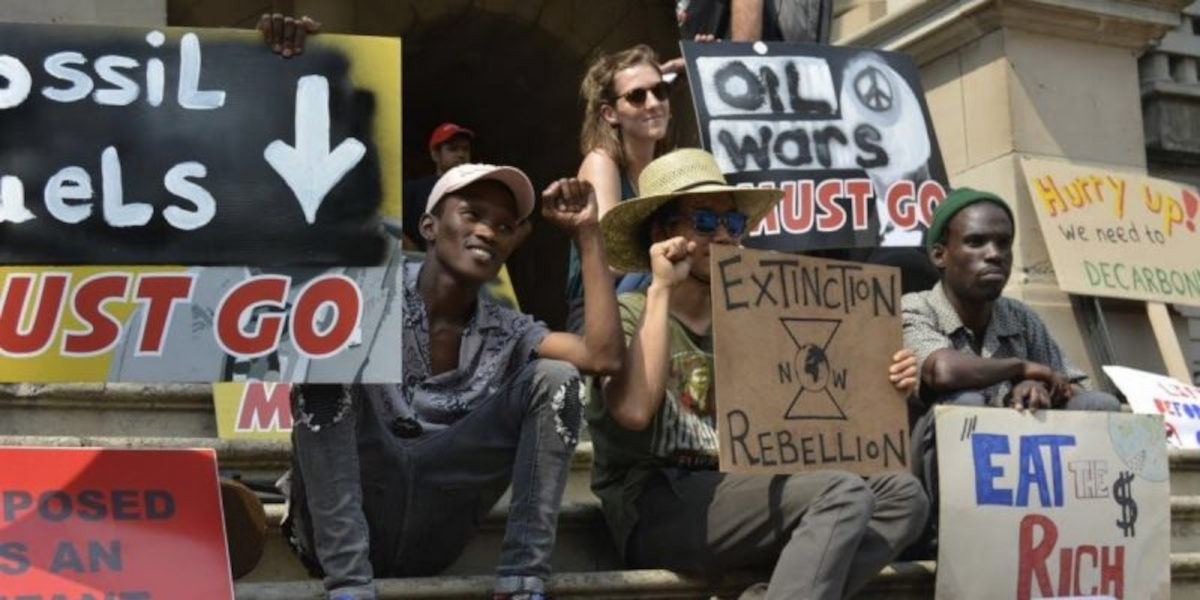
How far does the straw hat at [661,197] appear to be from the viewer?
208 inches

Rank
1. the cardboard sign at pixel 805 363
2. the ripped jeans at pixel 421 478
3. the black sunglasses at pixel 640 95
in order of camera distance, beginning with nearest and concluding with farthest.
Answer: the ripped jeans at pixel 421 478
the cardboard sign at pixel 805 363
the black sunglasses at pixel 640 95

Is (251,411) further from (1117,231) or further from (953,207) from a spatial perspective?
(1117,231)

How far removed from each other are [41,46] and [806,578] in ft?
Result: 7.60

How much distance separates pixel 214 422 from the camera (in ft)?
22.5

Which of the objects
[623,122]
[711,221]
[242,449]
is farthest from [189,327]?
[623,122]

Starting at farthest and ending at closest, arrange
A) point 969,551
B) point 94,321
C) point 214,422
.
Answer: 1. point 214,422
2. point 969,551
3. point 94,321

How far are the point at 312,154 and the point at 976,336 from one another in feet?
7.09

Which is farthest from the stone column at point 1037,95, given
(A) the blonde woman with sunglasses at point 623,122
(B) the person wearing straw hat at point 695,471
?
(B) the person wearing straw hat at point 695,471

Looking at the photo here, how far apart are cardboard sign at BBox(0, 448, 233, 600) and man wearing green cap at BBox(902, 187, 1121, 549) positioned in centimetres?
205

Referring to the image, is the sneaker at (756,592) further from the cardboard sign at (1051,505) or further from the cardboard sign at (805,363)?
the cardboard sign at (1051,505)

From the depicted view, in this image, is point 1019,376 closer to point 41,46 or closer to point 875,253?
point 875,253

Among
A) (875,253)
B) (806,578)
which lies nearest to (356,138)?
(806,578)

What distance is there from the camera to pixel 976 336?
5867 millimetres

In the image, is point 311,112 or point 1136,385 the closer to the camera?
point 311,112
